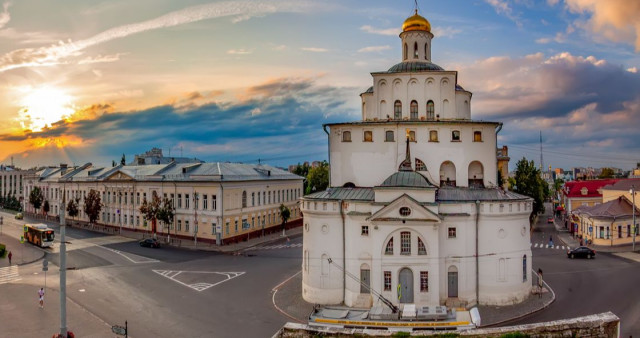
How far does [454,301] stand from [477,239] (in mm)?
4462

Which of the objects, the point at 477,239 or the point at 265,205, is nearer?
the point at 477,239

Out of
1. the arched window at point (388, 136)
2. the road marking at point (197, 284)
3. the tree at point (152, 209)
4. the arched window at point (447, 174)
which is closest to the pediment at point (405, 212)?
the arched window at point (447, 174)

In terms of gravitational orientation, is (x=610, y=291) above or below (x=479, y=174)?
below

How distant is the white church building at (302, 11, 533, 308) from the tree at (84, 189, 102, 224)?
48871 millimetres

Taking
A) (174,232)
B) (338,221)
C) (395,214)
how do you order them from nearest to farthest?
(395,214), (338,221), (174,232)

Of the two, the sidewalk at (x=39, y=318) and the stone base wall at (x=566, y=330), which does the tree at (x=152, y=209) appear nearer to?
the sidewalk at (x=39, y=318)

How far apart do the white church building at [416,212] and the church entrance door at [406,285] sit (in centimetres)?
7

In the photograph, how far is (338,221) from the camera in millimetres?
31656

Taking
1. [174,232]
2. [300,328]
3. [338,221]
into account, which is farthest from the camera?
[174,232]

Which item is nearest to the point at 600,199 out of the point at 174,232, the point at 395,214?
the point at 395,214

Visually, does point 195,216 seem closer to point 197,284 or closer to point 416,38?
point 197,284

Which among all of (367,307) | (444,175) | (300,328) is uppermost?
(444,175)

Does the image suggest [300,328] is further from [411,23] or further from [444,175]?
[411,23]

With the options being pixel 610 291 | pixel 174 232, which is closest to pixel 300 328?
pixel 610 291
